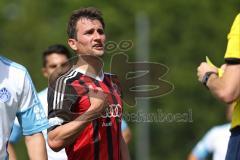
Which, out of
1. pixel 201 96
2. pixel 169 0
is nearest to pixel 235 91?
pixel 201 96

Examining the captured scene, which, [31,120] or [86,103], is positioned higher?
[86,103]

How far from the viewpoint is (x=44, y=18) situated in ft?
185

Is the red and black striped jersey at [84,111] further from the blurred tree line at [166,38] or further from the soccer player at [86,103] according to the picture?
the blurred tree line at [166,38]

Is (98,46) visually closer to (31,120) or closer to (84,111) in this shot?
(84,111)

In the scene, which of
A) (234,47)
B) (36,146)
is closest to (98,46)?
(36,146)

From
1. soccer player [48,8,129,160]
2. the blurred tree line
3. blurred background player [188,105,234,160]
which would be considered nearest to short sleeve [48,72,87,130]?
soccer player [48,8,129,160]

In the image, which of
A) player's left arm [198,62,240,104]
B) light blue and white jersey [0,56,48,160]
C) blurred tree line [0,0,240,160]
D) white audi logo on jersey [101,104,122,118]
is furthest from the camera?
blurred tree line [0,0,240,160]

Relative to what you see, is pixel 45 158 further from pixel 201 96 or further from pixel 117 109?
pixel 201 96

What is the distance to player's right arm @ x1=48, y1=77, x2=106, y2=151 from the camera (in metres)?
7.18

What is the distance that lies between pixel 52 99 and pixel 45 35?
4615 centimetres

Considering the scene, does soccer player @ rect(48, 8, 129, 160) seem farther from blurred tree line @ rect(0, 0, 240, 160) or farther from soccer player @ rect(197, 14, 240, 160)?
blurred tree line @ rect(0, 0, 240, 160)

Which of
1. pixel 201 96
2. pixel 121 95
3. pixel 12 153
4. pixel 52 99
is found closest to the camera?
pixel 52 99

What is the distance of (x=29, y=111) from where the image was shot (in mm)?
7035

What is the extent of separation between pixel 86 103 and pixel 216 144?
5880 mm
